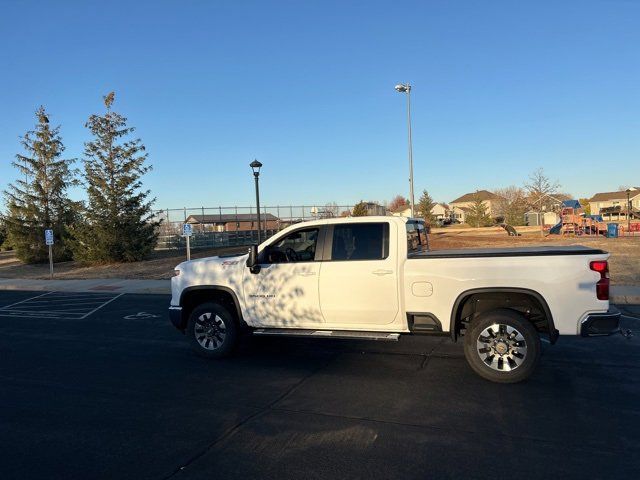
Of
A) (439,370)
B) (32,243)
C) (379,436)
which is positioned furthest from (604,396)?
(32,243)

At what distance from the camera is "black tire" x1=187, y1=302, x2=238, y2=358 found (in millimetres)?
Result: 6859

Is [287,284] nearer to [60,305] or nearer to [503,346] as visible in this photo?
[503,346]

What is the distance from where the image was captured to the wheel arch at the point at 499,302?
5395mm

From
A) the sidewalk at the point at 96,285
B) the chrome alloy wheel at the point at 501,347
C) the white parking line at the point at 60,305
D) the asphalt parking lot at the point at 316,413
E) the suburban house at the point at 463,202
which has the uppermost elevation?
the suburban house at the point at 463,202

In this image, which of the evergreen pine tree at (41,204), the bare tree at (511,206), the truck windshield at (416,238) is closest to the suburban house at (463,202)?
the bare tree at (511,206)

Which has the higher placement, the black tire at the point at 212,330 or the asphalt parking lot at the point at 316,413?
the black tire at the point at 212,330

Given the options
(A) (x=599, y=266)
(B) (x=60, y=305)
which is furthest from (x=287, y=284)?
(B) (x=60, y=305)

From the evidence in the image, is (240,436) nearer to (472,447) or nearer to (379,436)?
(379,436)

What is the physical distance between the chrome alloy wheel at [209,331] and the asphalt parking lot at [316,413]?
1.03 feet

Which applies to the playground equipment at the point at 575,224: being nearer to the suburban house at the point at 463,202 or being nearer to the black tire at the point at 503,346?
the black tire at the point at 503,346

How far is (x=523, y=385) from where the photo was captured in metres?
5.48

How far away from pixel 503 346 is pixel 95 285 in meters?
16.3

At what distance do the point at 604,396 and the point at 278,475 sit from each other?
359cm

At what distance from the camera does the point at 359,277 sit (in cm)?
616
